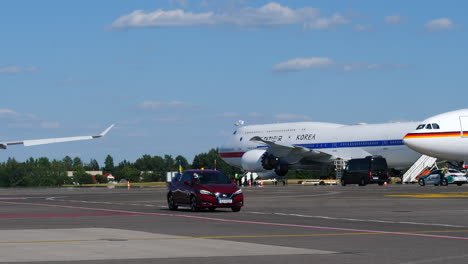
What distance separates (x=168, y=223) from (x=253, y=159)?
65340 mm

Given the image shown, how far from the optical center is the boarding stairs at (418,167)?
7962 centimetres

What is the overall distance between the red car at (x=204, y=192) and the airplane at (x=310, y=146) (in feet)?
148

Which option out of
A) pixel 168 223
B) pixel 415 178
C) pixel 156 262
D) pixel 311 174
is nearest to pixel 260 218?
pixel 168 223

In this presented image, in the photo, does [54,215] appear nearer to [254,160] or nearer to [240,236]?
[240,236]

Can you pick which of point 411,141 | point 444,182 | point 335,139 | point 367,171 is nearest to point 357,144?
point 335,139

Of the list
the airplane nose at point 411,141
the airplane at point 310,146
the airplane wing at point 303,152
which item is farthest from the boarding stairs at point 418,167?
the airplane nose at point 411,141

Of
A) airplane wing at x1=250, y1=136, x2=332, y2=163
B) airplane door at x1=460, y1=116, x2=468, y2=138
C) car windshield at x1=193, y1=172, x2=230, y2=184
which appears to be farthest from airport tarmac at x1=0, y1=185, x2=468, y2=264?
airplane wing at x1=250, y1=136, x2=332, y2=163

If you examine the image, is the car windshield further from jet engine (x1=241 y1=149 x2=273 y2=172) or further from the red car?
jet engine (x1=241 y1=149 x2=273 y2=172)

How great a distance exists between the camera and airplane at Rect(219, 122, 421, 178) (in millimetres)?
78562

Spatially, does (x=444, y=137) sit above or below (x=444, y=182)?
above

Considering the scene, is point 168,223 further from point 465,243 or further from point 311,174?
point 311,174

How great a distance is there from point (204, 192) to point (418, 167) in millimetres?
51444

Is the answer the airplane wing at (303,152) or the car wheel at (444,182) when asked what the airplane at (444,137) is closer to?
the car wheel at (444,182)

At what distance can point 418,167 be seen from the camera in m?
80.4
